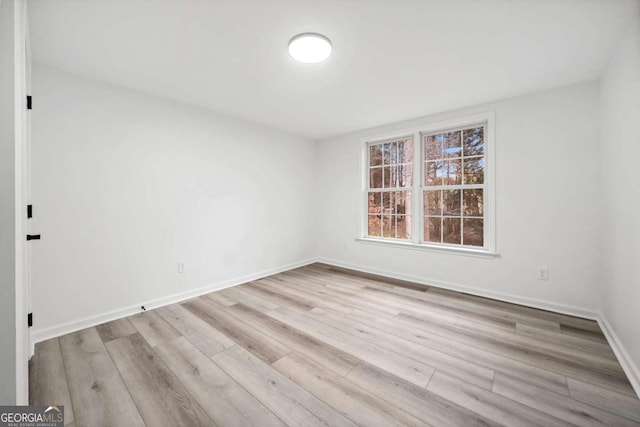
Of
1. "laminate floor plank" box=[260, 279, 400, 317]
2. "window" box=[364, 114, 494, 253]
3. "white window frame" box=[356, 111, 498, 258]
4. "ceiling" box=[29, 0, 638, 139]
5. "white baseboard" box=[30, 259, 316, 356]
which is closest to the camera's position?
"ceiling" box=[29, 0, 638, 139]

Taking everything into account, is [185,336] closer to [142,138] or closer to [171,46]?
[142,138]

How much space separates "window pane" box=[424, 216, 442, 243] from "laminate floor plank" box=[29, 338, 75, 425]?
3.85 metres

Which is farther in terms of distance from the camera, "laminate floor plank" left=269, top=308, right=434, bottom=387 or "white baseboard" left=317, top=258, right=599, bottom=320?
"white baseboard" left=317, top=258, right=599, bottom=320

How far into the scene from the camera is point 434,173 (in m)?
3.62

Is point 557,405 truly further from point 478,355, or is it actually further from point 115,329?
point 115,329

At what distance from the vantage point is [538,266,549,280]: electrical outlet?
274 centimetres

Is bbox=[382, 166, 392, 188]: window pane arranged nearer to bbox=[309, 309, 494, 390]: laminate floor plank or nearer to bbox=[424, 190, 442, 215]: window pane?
bbox=[424, 190, 442, 215]: window pane

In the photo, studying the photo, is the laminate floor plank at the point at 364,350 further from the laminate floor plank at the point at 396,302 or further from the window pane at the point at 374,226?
the window pane at the point at 374,226

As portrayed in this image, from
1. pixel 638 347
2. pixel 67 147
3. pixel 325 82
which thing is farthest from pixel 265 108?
pixel 638 347

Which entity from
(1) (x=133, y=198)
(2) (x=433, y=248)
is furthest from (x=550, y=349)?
(1) (x=133, y=198)

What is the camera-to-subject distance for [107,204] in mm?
2516

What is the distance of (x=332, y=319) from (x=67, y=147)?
9.86 feet

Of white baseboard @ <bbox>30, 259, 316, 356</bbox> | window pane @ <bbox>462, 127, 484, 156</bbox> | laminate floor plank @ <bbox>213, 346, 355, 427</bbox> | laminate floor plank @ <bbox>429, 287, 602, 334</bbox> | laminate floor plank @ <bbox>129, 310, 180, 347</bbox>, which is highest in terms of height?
window pane @ <bbox>462, 127, 484, 156</bbox>

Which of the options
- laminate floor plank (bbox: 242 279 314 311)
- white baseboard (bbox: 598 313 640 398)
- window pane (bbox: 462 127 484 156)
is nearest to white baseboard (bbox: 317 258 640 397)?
white baseboard (bbox: 598 313 640 398)
